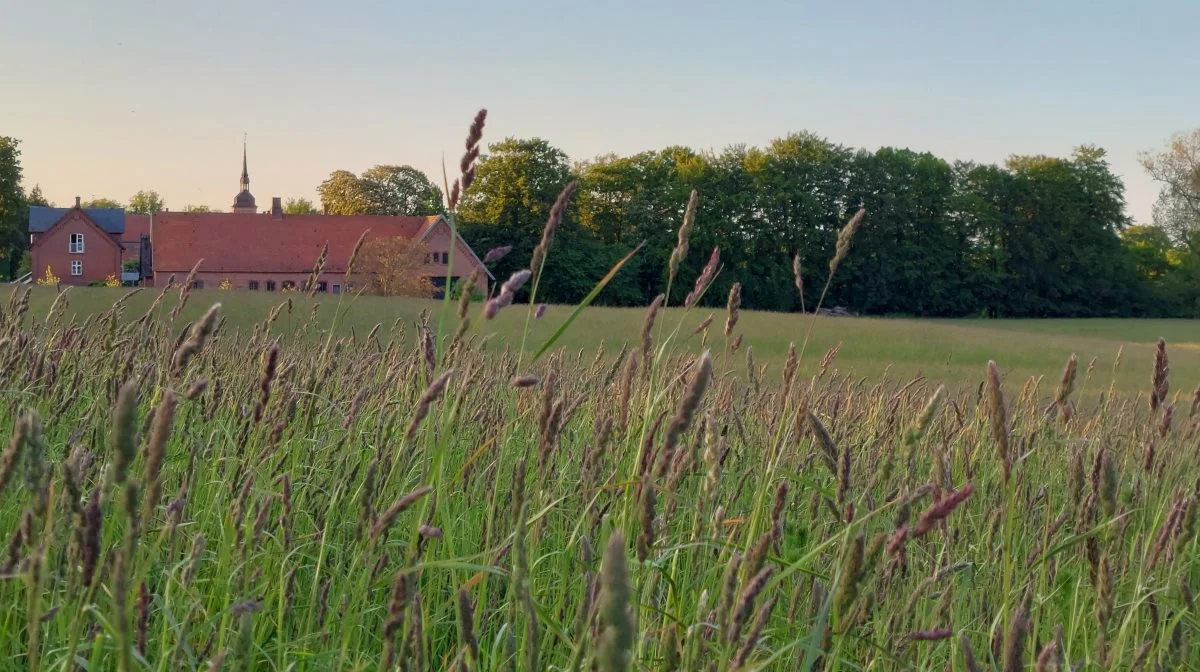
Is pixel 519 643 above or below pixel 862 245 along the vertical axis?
below

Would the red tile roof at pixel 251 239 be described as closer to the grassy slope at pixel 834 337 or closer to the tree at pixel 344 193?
the tree at pixel 344 193

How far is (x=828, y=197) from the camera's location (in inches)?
2783

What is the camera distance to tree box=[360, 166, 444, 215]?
81.8m

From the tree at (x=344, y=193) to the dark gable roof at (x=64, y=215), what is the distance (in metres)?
17.8

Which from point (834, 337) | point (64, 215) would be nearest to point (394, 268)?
point (834, 337)

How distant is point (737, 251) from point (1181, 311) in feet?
97.9

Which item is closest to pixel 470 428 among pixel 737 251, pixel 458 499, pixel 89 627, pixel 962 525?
pixel 458 499

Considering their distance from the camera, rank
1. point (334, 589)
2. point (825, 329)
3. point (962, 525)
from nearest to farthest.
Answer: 1. point (334, 589)
2. point (962, 525)
3. point (825, 329)

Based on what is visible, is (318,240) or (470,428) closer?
(470,428)

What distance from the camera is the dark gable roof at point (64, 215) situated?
79.6 metres

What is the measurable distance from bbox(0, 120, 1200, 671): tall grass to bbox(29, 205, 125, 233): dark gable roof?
85257 mm

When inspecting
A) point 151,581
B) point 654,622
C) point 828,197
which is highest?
point 828,197

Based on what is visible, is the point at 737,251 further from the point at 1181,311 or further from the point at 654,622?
the point at 654,622

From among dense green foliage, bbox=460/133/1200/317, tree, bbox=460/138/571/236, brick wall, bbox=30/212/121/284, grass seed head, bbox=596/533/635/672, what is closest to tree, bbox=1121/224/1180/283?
dense green foliage, bbox=460/133/1200/317
